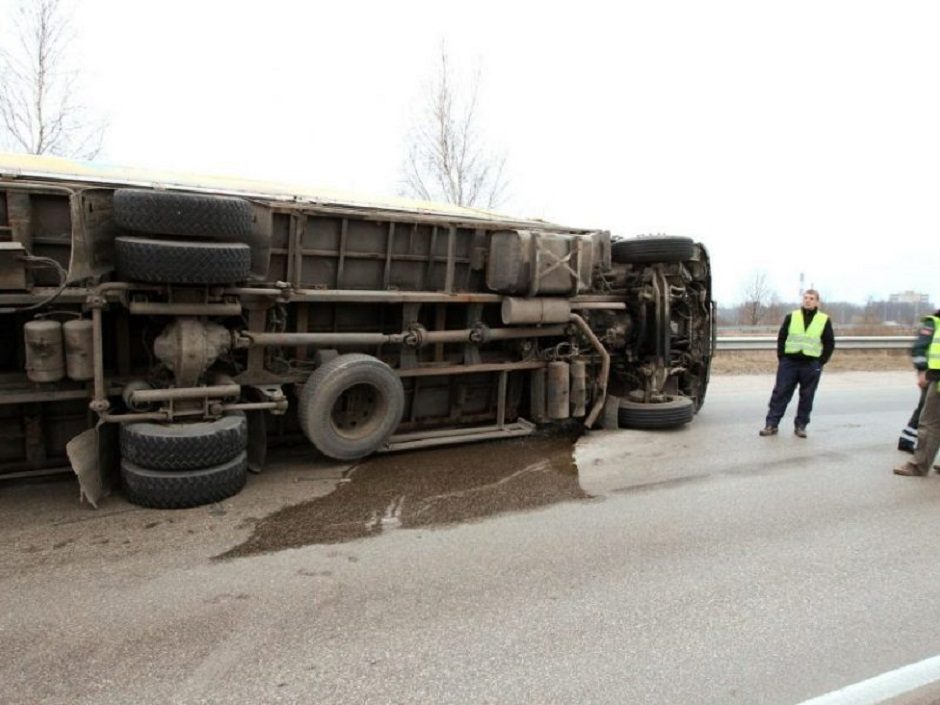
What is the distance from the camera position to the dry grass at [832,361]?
14.4 metres

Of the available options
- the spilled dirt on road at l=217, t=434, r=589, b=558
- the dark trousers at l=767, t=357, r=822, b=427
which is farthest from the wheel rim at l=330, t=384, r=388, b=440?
the dark trousers at l=767, t=357, r=822, b=427

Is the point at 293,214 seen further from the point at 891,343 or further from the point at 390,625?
the point at 891,343

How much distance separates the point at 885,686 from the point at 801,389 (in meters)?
5.51

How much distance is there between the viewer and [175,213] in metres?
4.59

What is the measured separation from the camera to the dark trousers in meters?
7.63

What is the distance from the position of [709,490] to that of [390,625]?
326 centimetres

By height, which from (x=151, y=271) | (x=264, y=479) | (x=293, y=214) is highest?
(x=293, y=214)

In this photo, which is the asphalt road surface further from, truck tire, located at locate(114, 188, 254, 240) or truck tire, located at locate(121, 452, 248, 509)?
truck tire, located at locate(114, 188, 254, 240)

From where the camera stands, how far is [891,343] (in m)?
18.8

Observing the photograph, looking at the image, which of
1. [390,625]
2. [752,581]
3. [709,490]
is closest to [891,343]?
[709,490]

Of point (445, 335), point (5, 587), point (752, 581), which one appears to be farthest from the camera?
point (445, 335)

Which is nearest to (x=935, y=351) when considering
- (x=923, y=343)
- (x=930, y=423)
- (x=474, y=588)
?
(x=923, y=343)

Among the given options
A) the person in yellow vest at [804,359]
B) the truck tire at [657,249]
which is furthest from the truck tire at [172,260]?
the person in yellow vest at [804,359]

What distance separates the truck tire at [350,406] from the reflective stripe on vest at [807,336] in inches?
185
